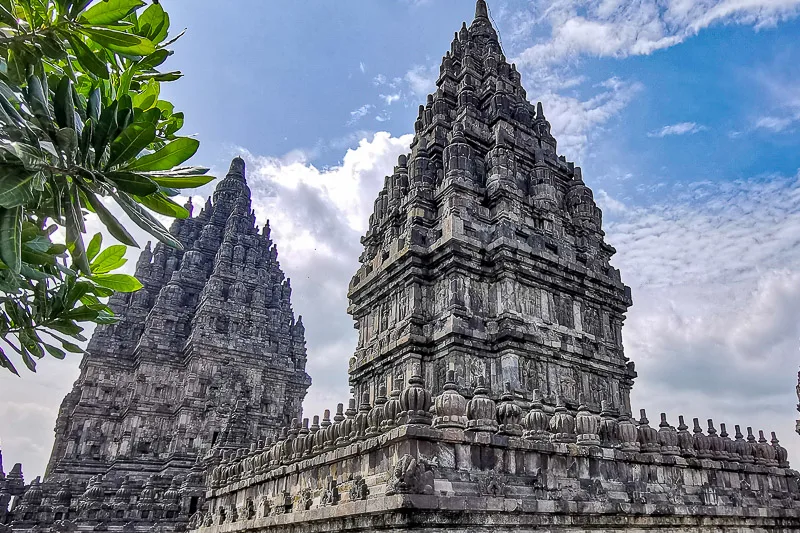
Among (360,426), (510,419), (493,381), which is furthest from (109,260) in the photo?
(493,381)

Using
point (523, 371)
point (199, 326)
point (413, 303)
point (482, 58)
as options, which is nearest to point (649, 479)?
point (523, 371)

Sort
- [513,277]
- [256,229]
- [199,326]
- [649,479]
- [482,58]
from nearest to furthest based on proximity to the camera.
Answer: [649,479], [513,277], [482,58], [199,326], [256,229]

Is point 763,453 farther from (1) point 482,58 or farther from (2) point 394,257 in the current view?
(1) point 482,58

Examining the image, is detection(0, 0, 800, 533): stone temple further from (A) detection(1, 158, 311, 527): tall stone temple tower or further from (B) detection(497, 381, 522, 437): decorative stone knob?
(A) detection(1, 158, 311, 527): tall stone temple tower

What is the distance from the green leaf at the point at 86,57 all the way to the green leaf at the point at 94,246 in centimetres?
141

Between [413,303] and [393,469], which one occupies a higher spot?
[413,303]

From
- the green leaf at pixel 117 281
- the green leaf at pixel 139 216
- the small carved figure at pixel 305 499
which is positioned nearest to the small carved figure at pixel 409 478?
the small carved figure at pixel 305 499

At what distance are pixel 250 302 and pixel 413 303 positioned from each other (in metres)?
27.2

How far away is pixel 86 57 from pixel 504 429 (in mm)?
8661

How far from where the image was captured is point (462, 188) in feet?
56.9

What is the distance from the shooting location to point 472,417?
9758 millimetres

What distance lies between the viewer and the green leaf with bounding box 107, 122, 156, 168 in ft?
10.9

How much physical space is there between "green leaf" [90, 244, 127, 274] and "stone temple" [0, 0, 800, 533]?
17.4 feet

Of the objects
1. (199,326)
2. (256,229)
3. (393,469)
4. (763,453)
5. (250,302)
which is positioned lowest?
(393,469)
